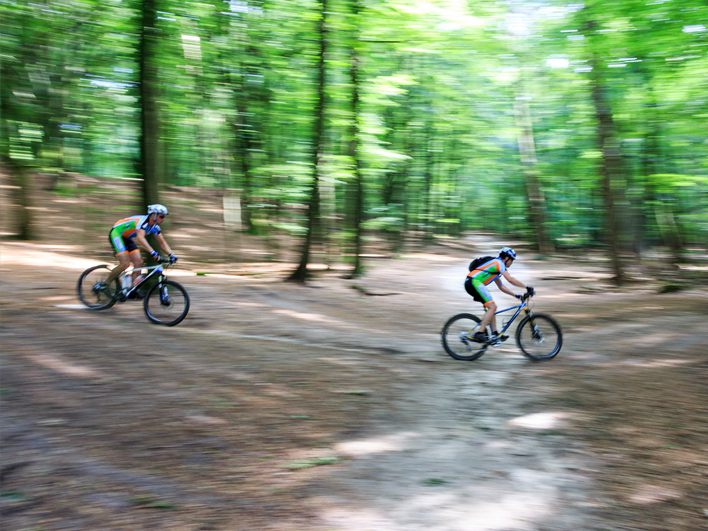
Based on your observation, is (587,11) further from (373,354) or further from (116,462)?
(116,462)

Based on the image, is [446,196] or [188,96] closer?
[188,96]

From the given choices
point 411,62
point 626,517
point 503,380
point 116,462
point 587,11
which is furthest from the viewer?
point 411,62

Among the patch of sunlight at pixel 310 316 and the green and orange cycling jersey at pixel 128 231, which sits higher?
the green and orange cycling jersey at pixel 128 231

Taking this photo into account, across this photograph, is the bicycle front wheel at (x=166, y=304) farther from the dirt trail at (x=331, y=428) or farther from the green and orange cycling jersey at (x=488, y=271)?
the green and orange cycling jersey at (x=488, y=271)

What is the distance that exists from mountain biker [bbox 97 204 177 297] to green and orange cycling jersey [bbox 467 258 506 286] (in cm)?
533

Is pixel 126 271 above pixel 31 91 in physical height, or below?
below

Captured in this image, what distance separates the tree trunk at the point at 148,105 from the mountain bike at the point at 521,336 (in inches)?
278

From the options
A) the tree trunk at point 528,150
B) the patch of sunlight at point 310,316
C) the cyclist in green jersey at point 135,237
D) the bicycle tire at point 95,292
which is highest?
the tree trunk at point 528,150

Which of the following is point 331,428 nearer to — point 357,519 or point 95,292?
point 357,519

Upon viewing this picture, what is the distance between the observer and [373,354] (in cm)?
925

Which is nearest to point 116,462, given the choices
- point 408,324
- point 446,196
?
point 408,324

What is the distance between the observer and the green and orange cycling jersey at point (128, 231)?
31.8 feet

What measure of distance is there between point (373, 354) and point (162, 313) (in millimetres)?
3934

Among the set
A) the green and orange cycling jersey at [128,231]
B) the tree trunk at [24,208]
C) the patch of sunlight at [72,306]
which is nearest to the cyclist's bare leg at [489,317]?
the green and orange cycling jersey at [128,231]
